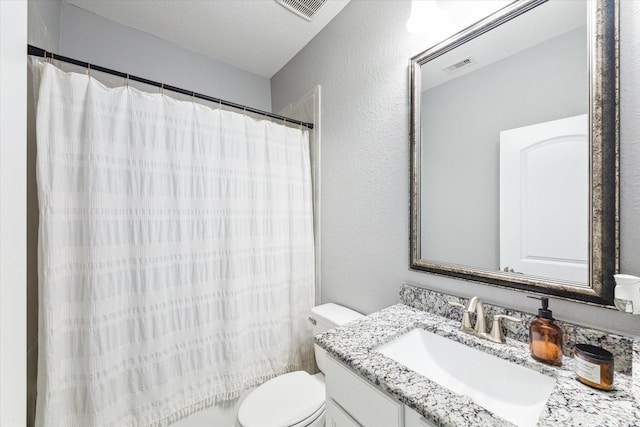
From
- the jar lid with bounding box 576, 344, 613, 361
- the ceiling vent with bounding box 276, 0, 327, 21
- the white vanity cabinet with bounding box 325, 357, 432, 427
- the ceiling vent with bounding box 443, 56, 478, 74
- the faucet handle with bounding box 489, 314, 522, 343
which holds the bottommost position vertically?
the white vanity cabinet with bounding box 325, 357, 432, 427

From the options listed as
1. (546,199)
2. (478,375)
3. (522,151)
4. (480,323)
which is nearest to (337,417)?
(478,375)

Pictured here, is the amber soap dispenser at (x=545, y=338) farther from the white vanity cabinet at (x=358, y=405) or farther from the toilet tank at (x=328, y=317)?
the toilet tank at (x=328, y=317)

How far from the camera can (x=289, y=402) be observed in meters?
1.19

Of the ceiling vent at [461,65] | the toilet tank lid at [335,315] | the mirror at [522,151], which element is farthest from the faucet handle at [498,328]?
the ceiling vent at [461,65]

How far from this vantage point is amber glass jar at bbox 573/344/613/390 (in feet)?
1.89

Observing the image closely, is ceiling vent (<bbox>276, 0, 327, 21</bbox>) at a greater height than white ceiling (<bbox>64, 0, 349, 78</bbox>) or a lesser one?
lesser

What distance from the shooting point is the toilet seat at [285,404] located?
109cm

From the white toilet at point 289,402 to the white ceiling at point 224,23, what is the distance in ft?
6.19

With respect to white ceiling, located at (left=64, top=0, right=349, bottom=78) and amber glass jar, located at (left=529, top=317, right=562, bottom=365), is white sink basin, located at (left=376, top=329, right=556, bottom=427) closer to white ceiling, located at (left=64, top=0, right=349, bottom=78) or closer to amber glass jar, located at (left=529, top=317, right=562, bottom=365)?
amber glass jar, located at (left=529, top=317, right=562, bottom=365)

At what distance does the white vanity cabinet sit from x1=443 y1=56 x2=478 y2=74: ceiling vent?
3.93 ft

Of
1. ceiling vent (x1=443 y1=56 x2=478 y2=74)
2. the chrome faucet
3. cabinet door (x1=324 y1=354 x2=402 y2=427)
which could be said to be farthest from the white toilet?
ceiling vent (x1=443 y1=56 x2=478 y2=74)

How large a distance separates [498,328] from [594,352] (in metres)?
0.23

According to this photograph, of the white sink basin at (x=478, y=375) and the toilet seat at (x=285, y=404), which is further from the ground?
the white sink basin at (x=478, y=375)

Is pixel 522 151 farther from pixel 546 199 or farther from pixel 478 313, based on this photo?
pixel 478 313
